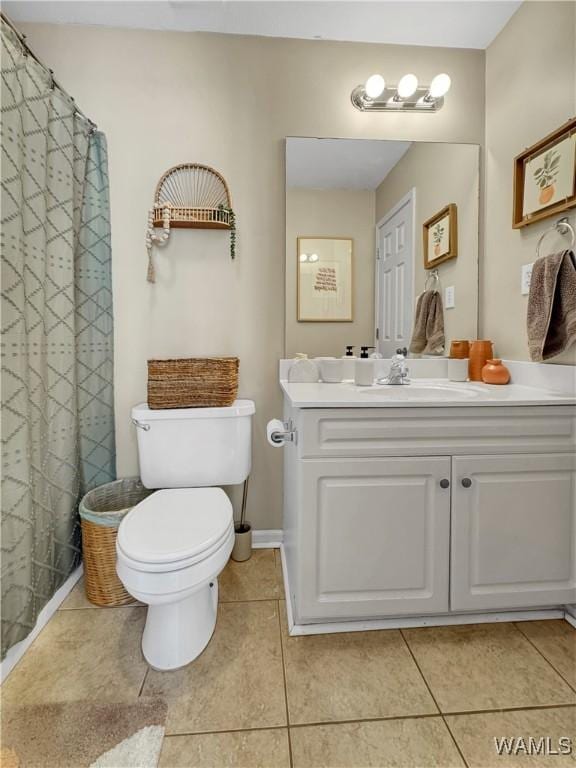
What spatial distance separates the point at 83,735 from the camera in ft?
3.46

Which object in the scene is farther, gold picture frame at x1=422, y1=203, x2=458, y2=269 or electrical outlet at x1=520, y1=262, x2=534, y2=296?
gold picture frame at x1=422, y1=203, x2=458, y2=269

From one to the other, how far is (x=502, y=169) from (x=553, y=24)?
49cm

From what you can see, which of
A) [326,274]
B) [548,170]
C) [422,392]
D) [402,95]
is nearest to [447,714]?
[422,392]

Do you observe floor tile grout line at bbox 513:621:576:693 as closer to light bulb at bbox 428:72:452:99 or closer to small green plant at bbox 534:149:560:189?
small green plant at bbox 534:149:560:189

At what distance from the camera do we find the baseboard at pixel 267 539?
1994mm

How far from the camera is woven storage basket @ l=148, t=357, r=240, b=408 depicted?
166 cm

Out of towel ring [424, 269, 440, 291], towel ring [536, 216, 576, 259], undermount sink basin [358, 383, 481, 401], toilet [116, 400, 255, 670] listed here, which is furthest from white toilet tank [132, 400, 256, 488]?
towel ring [536, 216, 576, 259]

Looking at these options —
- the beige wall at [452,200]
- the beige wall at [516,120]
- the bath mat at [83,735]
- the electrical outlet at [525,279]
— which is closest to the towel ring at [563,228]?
the beige wall at [516,120]

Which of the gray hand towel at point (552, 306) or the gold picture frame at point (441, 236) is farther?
the gold picture frame at point (441, 236)

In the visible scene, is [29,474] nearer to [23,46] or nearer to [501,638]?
[23,46]

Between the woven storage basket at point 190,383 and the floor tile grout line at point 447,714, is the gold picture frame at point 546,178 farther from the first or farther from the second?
the floor tile grout line at point 447,714

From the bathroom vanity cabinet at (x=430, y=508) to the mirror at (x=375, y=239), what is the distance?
26.1 inches

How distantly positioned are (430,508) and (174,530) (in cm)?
84

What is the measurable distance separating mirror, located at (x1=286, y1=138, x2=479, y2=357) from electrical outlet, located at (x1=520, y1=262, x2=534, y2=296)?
10.8 inches
